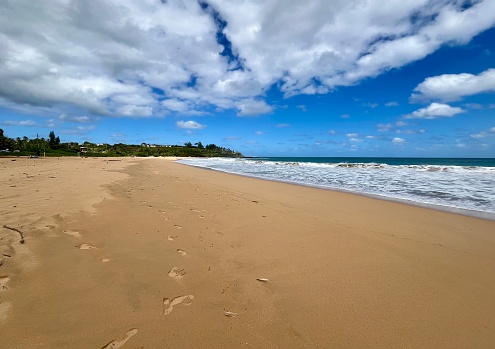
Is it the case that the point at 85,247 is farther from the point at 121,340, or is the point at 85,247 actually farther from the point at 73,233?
the point at 121,340

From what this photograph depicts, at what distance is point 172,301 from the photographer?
7.85 feet

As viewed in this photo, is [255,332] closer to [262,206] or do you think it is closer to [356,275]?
[356,275]

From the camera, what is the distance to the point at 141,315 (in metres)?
2.15

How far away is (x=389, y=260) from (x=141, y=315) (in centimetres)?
340

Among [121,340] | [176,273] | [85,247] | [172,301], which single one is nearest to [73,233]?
[85,247]

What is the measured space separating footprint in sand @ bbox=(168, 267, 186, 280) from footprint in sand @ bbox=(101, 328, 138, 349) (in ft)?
2.92

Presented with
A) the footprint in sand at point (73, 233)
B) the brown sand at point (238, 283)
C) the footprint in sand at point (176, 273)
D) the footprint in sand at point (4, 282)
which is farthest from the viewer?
the footprint in sand at point (73, 233)

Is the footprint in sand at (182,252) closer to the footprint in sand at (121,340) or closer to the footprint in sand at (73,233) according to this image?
the footprint in sand at (121,340)

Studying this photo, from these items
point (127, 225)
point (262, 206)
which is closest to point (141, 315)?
point (127, 225)

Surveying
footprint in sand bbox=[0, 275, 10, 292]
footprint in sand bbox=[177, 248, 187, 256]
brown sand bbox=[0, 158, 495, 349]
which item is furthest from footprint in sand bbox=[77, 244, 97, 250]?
footprint in sand bbox=[177, 248, 187, 256]

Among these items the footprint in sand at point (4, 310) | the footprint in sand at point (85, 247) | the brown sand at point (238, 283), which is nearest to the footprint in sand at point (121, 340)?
the brown sand at point (238, 283)

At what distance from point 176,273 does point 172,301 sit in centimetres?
59

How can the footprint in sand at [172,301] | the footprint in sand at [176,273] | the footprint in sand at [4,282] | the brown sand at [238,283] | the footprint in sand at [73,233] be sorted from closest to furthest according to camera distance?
the brown sand at [238,283] < the footprint in sand at [172,301] < the footprint in sand at [4,282] < the footprint in sand at [176,273] < the footprint in sand at [73,233]

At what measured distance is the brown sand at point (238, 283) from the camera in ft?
6.54
